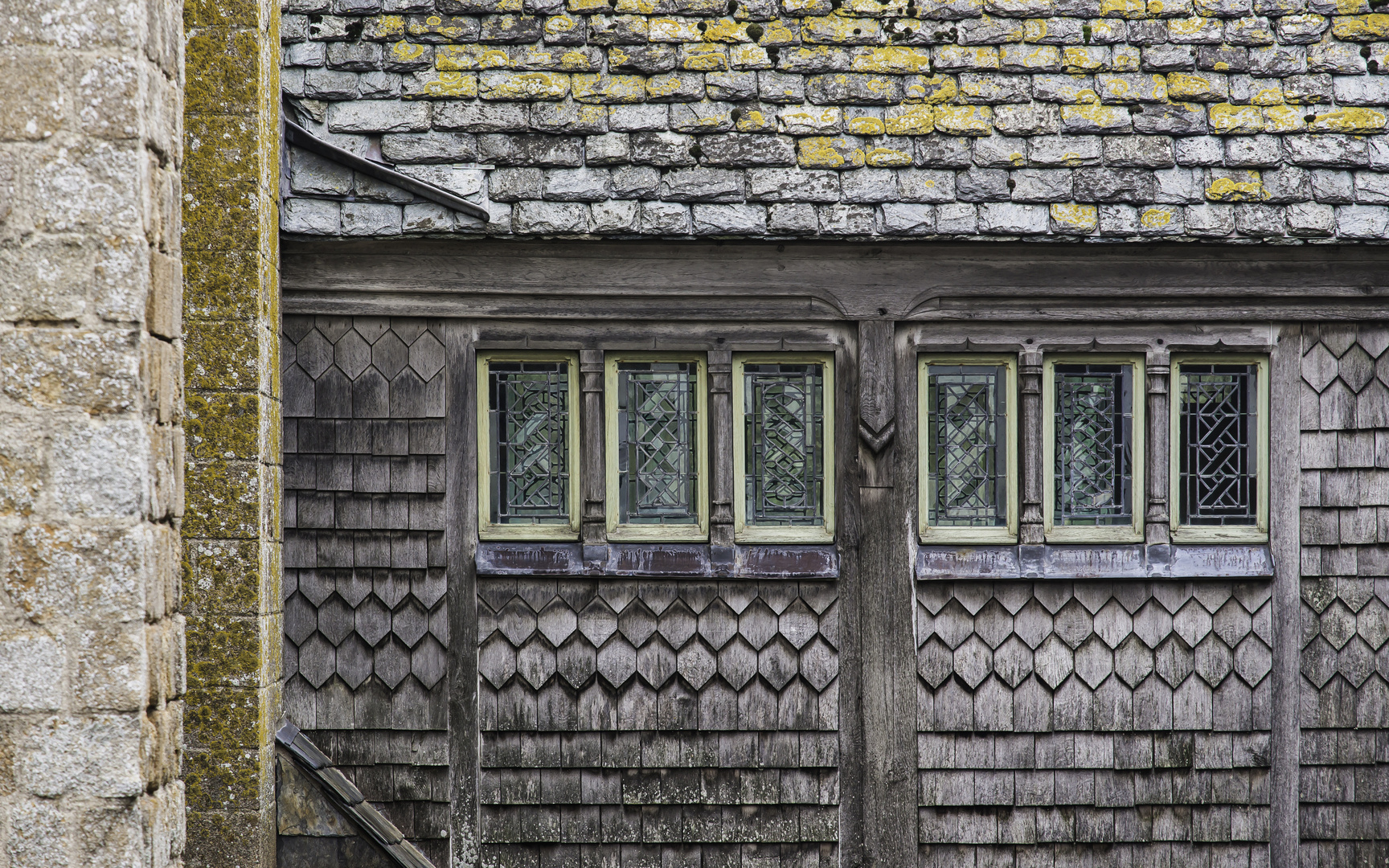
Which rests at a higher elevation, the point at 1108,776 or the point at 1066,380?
the point at 1066,380

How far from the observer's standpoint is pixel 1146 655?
4.29m

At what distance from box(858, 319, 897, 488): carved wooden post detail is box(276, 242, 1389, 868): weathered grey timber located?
0.01 m

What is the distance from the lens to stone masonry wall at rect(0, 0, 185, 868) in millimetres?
2621

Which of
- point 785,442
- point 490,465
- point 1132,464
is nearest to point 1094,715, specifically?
point 1132,464

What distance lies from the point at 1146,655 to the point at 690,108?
3127 millimetres

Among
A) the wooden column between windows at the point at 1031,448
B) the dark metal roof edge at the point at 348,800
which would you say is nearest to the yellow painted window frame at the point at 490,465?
the dark metal roof edge at the point at 348,800

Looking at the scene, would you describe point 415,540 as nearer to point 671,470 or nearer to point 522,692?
point 522,692

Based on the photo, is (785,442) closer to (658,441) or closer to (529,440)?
(658,441)

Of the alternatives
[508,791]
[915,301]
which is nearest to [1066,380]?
[915,301]

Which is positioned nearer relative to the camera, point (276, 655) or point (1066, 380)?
point (276, 655)

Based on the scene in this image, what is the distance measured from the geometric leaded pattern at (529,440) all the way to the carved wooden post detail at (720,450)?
0.65 meters

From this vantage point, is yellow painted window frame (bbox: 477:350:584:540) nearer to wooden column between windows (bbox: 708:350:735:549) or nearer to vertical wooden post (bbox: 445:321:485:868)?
vertical wooden post (bbox: 445:321:485:868)

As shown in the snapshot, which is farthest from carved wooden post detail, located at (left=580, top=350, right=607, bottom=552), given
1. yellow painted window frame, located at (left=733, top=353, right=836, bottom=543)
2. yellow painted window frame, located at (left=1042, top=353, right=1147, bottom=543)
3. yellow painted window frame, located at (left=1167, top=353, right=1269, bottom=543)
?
yellow painted window frame, located at (left=1167, top=353, right=1269, bottom=543)

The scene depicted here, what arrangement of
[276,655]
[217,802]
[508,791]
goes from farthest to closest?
[508,791]
[276,655]
[217,802]
